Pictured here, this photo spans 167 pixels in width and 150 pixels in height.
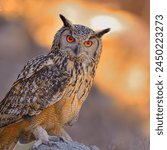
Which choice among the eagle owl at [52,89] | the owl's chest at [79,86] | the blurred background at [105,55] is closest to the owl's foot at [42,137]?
the eagle owl at [52,89]

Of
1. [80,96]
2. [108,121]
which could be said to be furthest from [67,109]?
[108,121]

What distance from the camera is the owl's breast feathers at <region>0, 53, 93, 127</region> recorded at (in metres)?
2.38

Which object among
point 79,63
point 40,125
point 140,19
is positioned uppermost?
point 140,19

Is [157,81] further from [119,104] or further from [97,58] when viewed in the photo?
[97,58]

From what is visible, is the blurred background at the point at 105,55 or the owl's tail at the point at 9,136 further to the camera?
the blurred background at the point at 105,55

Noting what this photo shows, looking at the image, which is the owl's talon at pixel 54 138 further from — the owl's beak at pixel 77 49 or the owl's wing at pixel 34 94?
the owl's beak at pixel 77 49

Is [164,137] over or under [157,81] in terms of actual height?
under

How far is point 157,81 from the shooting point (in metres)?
2.90

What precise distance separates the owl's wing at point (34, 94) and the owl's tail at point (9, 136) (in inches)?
2.2

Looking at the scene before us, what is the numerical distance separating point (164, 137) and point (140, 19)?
509mm

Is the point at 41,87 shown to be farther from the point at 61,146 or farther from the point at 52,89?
the point at 61,146

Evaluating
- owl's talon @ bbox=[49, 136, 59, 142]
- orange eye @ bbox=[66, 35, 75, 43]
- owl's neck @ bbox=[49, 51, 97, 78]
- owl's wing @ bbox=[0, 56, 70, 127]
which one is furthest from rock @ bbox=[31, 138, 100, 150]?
orange eye @ bbox=[66, 35, 75, 43]

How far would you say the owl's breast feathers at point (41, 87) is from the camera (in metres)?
2.38

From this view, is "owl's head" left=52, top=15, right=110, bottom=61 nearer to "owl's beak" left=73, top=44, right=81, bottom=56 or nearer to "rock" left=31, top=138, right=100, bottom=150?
"owl's beak" left=73, top=44, right=81, bottom=56
